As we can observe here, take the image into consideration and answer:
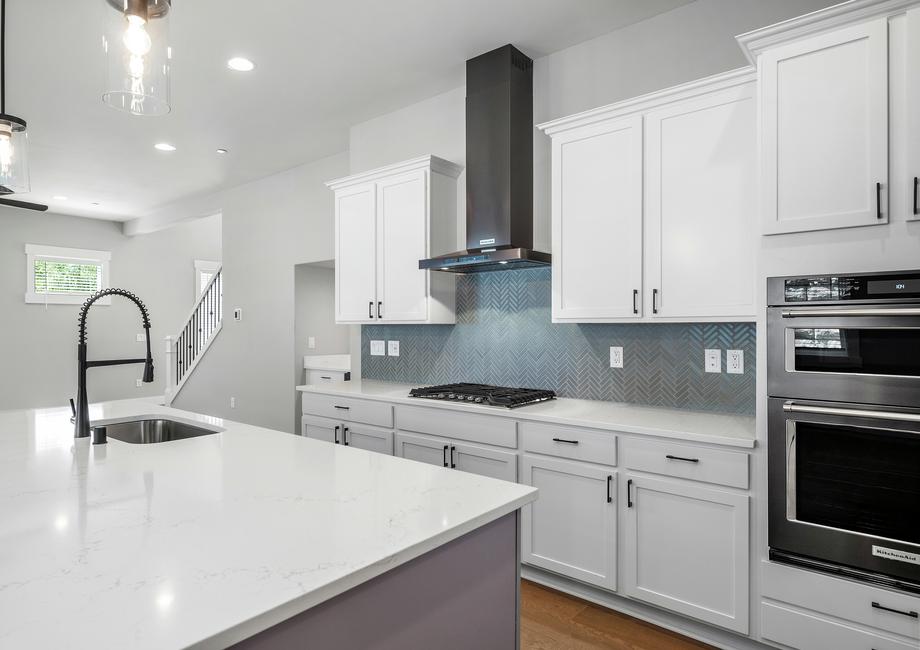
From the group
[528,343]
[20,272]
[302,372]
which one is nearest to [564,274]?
[528,343]

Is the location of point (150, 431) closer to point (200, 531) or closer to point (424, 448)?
point (424, 448)

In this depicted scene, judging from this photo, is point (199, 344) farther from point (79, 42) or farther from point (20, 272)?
point (79, 42)

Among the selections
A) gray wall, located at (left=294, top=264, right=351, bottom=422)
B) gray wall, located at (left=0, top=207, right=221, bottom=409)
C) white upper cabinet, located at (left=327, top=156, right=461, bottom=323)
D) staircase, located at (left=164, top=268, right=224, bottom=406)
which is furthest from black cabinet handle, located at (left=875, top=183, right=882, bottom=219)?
gray wall, located at (left=0, top=207, right=221, bottom=409)

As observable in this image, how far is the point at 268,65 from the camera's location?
351 cm

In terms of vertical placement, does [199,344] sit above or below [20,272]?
below

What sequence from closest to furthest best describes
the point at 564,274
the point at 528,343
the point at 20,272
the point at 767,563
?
1. the point at 767,563
2. the point at 564,274
3. the point at 528,343
4. the point at 20,272

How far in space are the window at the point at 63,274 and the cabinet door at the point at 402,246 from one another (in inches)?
260

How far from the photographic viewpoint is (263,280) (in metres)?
6.17

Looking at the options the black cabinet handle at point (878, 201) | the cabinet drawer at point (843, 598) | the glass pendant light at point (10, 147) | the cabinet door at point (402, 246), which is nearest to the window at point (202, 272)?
the cabinet door at point (402, 246)

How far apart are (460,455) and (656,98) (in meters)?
2.11

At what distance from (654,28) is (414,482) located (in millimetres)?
2806

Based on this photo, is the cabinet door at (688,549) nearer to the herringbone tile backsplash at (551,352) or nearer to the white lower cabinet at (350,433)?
the herringbone tile backsplash at (551,352)

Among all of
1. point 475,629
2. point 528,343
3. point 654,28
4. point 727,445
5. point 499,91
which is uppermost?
point 654,28

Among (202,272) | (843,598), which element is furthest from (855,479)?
(202,272)
